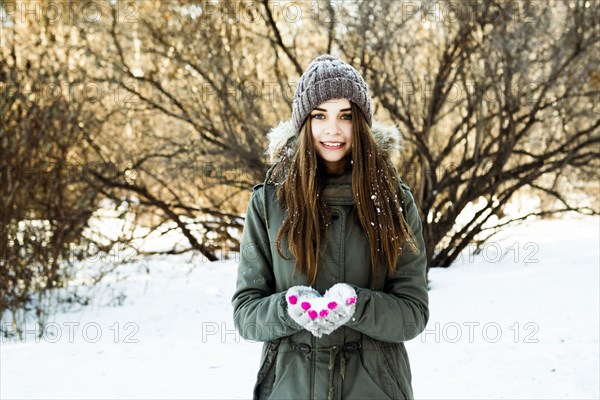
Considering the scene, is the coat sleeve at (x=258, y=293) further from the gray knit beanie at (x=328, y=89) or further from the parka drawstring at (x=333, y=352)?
the gray knit beanie at (x=328, y=89)

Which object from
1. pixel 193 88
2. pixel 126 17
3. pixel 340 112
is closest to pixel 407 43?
pixel 193 88

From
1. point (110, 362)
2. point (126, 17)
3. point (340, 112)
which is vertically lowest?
point (110, 362)

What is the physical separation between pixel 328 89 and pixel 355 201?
1.06 ft

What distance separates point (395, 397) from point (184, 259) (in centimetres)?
720

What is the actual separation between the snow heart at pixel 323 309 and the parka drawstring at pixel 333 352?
0.10m

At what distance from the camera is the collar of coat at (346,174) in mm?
1751

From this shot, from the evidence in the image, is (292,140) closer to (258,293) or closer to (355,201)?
(355,201)

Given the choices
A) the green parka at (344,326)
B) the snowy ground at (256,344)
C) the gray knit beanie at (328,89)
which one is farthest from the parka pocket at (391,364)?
the snowy ground at (256,344)

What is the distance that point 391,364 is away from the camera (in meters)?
1.67

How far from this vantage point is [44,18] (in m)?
6.47

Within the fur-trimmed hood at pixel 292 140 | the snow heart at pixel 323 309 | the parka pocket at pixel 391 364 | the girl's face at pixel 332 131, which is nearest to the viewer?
the snow heart at pixel 323 309

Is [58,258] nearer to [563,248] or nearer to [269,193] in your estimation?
[269,193]

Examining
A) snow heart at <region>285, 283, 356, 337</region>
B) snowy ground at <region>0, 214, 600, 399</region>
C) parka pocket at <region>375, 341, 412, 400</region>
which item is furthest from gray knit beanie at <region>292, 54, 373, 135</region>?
snowy ground at <region>0, 214, 600, 399</region>

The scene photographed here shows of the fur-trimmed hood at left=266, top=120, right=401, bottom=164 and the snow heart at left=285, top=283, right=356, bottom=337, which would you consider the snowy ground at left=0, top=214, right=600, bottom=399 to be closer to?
the fur-trimmed hood at left=266, top=120, right=401, bottom=164
